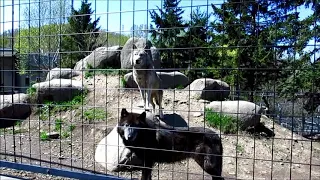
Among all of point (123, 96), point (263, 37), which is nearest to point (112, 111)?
point (123, 96)

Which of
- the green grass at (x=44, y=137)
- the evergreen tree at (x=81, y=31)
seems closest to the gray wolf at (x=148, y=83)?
the evergreen tree at (x=81, y=31)

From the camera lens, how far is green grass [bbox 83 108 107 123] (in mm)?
8492

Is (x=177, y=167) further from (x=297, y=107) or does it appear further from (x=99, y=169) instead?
(x=297, y=107)

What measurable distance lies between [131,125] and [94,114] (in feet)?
12.7

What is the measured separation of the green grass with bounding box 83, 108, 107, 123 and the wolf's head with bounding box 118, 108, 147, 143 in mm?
3482

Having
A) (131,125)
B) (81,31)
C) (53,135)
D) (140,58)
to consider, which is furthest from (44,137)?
(131,125)

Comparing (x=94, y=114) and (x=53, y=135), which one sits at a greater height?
(x=94, y=114)

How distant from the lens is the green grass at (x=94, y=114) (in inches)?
334

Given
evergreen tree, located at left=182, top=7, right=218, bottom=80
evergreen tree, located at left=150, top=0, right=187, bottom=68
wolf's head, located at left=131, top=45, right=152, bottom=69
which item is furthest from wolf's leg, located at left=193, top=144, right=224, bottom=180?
wolf's head, located at left=131, top=45, right=152, bottom=69

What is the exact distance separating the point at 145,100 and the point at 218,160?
346cm

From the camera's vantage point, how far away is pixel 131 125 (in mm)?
4793

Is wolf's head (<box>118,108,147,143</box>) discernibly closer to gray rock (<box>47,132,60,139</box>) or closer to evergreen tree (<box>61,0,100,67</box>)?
evergreen tree (<box>61,0,100,67</box>)

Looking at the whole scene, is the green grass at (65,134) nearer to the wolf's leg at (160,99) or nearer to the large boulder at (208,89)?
the wolf's leg at (160,99)

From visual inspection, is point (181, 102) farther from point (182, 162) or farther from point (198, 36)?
point (198, 36)
